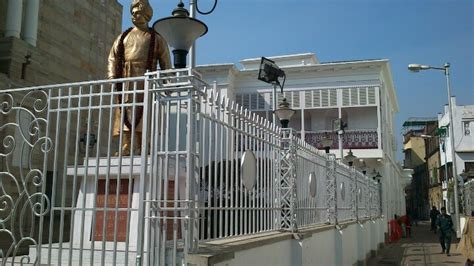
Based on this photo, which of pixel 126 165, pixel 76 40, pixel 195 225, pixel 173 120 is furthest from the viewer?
pixel 76 40

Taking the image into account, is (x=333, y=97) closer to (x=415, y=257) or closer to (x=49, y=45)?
(x=415, y=257)

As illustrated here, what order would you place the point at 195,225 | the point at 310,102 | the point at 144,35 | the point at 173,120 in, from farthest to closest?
the point at 310,102
the point at 144,35
the point at 173,120
the point at 195,225

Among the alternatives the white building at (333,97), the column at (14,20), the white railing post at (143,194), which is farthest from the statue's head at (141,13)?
the white building at (333,97)

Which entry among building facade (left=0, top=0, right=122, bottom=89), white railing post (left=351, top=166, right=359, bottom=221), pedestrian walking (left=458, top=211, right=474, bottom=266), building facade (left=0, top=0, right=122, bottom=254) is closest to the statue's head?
building facade (left=0, top=0, right=122, bottom=254)

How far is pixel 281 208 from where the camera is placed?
7375 millimetres

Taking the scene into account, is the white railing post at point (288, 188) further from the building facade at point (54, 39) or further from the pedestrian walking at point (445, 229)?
the pedestrian walking at point (445, 229)

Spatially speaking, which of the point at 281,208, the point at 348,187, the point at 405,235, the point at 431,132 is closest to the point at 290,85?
the point at 405,235

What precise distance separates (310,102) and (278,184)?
19.0 m

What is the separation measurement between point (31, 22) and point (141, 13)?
8158 millimetres

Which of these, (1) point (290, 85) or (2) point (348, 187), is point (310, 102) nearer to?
(1) point (290, 85)

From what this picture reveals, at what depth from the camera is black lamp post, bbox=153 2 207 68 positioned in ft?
14.8

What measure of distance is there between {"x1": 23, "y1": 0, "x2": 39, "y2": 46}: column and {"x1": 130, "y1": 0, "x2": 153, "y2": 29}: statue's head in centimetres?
781

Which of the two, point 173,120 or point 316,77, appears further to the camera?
point 316,77

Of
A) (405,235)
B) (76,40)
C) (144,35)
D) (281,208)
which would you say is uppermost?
(76,40)
